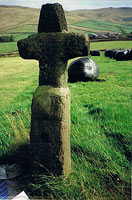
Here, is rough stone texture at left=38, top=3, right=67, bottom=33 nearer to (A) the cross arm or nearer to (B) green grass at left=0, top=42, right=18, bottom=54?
(A) the cross arm

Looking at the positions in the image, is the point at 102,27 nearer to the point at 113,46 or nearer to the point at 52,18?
the point at 113,46

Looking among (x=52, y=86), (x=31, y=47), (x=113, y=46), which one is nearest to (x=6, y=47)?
(x=31, y=47)

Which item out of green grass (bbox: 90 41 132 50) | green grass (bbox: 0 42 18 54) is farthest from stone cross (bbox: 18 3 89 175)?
green grass (bbox: 90 41 132 50)

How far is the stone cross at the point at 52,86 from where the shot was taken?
2.42 meters

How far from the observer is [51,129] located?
2.49 metres

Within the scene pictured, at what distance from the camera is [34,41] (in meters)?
2.54

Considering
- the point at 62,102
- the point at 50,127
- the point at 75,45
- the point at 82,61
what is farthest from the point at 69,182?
the point at 82,61

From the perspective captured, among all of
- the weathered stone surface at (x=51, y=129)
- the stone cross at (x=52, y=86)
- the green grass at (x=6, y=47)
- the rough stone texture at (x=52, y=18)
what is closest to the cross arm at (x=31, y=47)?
the stone cross at (x=52, y=86)

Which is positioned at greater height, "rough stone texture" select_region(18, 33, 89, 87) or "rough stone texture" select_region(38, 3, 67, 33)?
"rough stone texture" select_region(38, 3, 67, 33)

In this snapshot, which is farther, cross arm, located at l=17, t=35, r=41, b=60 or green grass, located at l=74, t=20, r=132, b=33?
green grass, located at l=74, t=20, r=132, b=33

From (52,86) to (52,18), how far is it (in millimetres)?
774

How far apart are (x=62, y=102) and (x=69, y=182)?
0.92 m

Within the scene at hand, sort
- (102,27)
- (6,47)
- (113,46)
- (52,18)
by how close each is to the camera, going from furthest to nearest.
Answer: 1. (102,27)
2. (113,46)
3. (6,47)
4. (52,18)

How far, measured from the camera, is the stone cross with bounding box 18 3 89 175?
7.95 ft
